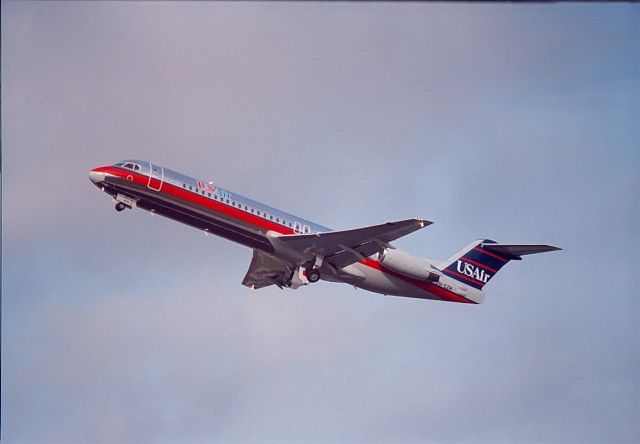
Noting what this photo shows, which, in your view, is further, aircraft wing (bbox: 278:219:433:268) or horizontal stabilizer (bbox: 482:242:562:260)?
horizontal stabilizer (bbox: 482:242:562:260)

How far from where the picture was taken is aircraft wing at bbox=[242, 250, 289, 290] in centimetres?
3550

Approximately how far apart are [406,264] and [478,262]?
4726mm

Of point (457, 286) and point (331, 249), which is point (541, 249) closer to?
point (457, 286)

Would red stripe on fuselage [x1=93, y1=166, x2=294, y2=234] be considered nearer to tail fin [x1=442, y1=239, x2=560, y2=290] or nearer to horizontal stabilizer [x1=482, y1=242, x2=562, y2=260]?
tail fin [x1=442, y1=239, x2=560, y2=290]

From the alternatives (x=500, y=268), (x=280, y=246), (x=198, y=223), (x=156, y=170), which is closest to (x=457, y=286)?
(x=500, y=268)

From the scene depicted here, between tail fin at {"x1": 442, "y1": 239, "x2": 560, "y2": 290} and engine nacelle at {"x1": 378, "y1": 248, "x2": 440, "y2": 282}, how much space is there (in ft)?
5.46

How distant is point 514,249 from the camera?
33844mm

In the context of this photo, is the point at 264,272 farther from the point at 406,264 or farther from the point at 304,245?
the point at 406,264

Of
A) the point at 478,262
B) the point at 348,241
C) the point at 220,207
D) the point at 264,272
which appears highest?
the point at 478,262

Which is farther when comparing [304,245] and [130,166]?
[304,245]

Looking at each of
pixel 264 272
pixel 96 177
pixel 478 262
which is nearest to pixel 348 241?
pixel 264 272

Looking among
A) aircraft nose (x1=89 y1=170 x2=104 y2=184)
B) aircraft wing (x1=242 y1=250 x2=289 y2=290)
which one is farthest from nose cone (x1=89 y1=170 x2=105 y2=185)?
aircraft wing (x1=242 y1=250 x2=289 y2=290)

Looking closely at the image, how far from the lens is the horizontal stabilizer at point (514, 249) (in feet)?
104

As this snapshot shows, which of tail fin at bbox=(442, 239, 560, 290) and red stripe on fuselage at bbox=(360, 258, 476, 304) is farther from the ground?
tail fin at bbox=(442, 239, 560, 290)
